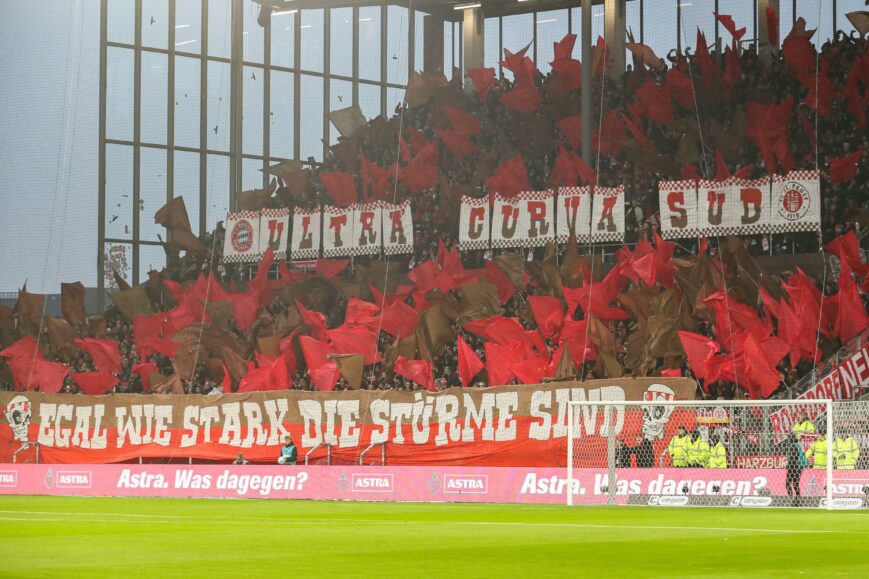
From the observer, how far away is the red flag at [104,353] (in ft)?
97.5

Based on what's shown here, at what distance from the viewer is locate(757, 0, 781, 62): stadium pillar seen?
98.9 feet

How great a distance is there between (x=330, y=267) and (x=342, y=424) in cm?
851

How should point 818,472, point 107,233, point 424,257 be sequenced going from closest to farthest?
point 818,472, point 424,257, point 107,233

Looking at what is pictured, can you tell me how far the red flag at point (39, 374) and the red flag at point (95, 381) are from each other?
511mm

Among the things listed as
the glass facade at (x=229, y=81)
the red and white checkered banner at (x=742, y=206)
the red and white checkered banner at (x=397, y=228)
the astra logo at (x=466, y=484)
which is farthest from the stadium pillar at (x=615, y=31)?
the astra logo at (x=466, y=484)

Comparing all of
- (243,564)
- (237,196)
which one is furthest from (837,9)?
(243,564)

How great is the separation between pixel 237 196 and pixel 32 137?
4.97m

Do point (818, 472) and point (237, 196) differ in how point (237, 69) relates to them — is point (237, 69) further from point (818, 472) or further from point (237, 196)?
point (818, 472)

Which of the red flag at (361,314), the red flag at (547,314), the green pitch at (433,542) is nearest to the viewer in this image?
the green pitch at (433,542)

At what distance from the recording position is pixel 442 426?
22.2 m

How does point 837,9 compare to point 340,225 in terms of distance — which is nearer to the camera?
point 340,225

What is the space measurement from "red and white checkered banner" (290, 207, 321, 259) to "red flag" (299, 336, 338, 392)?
4.95 m

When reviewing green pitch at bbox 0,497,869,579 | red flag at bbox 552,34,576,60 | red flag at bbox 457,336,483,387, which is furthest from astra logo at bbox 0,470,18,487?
red flag at bbox 552,34,576,60

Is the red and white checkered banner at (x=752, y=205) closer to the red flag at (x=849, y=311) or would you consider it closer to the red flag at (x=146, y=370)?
the red flag at (x=849, y=311)
